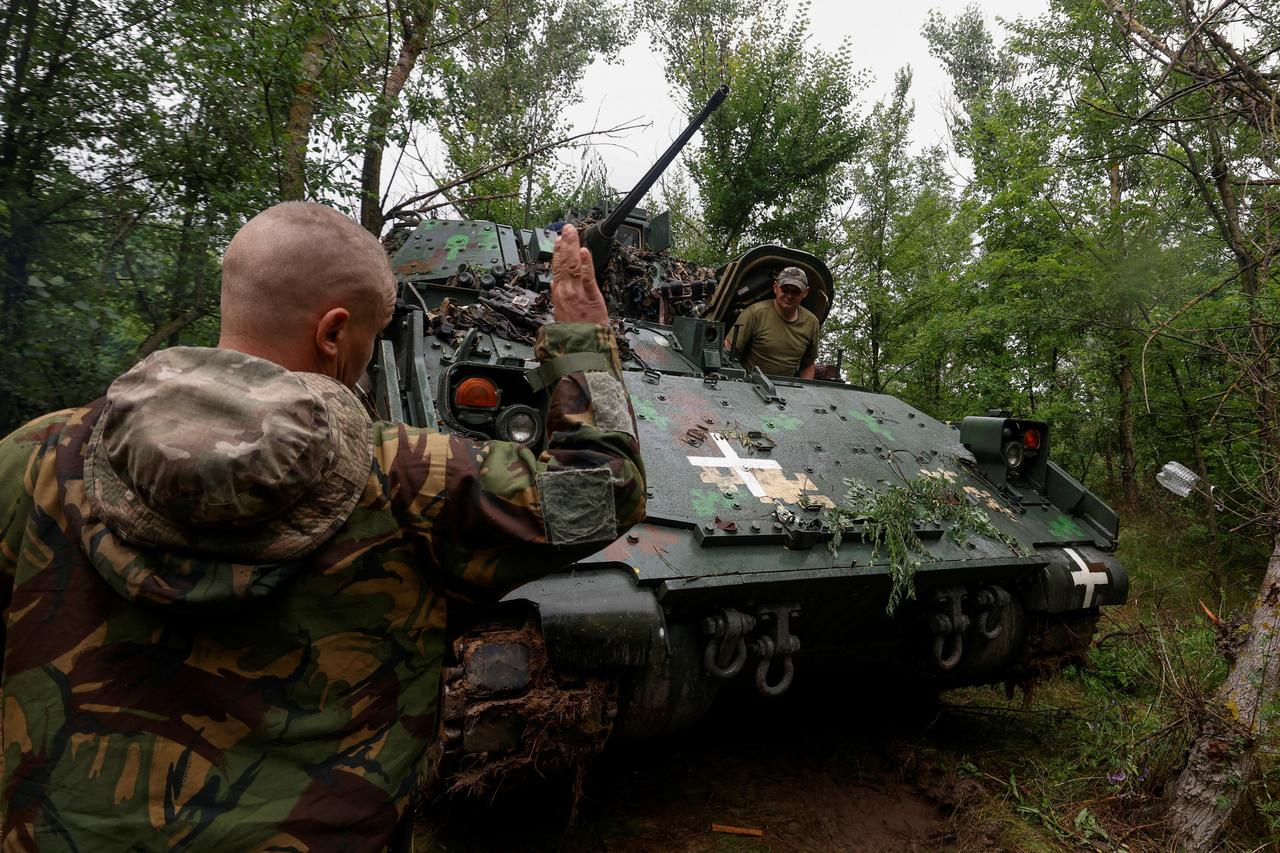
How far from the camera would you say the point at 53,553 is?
1.01 metres

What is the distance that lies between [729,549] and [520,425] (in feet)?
2.91

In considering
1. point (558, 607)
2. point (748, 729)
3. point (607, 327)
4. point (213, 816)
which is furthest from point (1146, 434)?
point (213, 816)

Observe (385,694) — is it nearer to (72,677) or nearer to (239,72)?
(72,677)

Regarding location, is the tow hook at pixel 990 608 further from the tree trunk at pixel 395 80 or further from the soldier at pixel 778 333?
the tree trunk at pixel 395 80

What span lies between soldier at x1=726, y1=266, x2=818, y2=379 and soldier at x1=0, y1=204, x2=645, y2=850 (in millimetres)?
4154

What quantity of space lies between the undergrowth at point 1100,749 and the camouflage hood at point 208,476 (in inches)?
124

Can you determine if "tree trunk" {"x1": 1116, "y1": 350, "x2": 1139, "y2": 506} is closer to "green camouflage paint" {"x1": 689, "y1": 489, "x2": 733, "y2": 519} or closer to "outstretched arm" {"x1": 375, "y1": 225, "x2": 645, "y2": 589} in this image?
"green camouflage paint" {"x1": 689, "y1": 489, "x2": 733, "y2": 519}

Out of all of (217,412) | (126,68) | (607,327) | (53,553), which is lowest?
(53,553)

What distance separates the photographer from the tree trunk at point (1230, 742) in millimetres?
2930

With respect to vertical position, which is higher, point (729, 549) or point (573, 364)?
point (573, 364)

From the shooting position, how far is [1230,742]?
294 centimetres

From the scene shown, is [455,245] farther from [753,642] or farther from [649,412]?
[753,642]

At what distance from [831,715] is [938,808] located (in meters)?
1.09

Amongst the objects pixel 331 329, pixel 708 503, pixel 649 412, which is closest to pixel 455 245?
pixel 649 412
